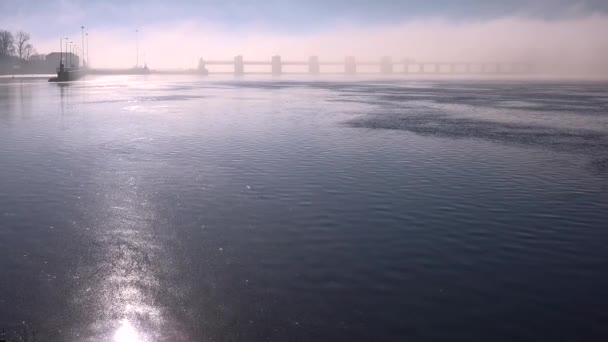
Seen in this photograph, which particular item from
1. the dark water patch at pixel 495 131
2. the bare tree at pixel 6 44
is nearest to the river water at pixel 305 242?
the dark water patch at pixel 495 131

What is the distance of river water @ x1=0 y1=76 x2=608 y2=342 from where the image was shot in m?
8.30

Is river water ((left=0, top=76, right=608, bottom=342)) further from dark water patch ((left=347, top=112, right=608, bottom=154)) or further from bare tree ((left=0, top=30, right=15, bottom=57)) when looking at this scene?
bare tree ((left=0, top=30, right=15, bottom=57))

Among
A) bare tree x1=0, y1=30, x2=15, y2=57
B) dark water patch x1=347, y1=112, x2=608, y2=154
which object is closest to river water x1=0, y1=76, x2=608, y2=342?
dark water patch x1=347, y1=112, x2=608, y2=154

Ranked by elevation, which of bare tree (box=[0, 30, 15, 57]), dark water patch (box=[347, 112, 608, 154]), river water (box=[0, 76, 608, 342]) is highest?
bare tree (box=[0, 30, 15, 57])

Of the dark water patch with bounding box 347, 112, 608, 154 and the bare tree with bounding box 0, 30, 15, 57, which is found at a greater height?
the bare tree with bounding box 0, 30, 15, 57

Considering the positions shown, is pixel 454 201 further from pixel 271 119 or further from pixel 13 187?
pixel 271 119

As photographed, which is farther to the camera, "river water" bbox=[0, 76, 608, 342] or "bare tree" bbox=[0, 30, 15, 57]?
"bare tree" bbox=[0, 30, 15, 57]

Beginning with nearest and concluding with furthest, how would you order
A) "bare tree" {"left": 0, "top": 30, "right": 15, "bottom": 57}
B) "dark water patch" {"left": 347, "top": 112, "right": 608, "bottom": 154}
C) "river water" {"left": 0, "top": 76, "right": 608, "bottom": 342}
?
"river water" {"left": 0, "top": 76, "right": 608, "bottom": 342} < "dark water patch" {"left": 347, "top": 112, "right": 608, "bottom": 154} < "bare tree" {"left": 0, "top": 30, "right": 15, "bottom": 57}

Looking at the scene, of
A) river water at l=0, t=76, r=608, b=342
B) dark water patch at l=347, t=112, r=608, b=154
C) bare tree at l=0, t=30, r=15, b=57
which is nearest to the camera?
river water at l=0, t=76, r=608, b=342

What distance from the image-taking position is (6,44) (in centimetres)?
18425

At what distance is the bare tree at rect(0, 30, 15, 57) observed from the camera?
182m

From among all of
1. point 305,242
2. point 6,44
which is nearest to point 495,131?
point 305,242

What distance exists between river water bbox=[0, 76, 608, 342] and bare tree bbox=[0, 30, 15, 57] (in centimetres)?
18613

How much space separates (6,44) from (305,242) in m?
209
